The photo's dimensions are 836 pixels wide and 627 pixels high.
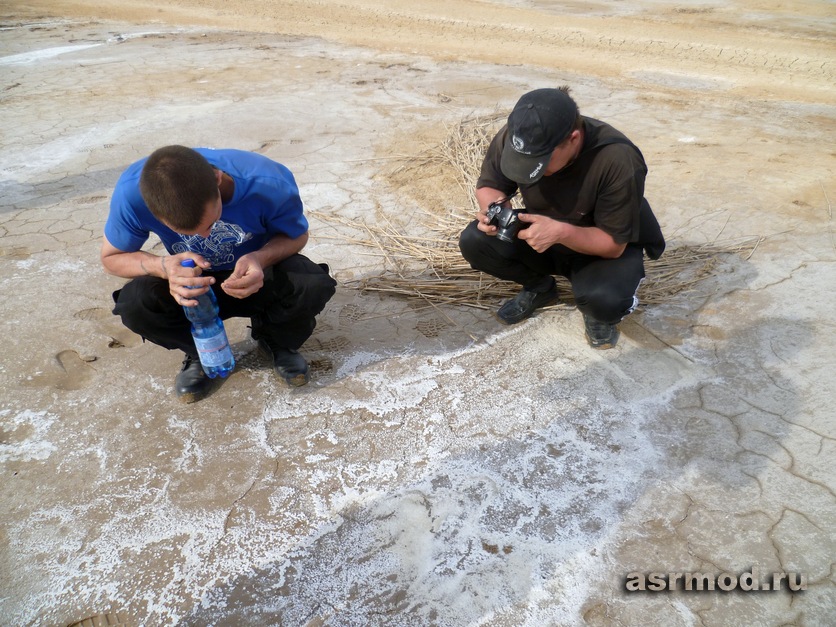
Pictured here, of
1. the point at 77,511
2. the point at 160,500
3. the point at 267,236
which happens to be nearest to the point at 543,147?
the point at 267,236

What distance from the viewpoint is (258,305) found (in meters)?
2.60

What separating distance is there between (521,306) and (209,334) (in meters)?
1.55

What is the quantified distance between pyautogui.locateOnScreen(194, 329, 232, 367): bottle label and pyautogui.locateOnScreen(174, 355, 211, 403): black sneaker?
0.20 m

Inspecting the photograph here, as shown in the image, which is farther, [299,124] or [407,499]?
[299,124]

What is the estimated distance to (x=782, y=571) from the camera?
184cm

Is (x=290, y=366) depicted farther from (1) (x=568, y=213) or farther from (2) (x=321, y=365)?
(1) (x=568, y=213)

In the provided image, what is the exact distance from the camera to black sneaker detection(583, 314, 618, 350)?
279cm

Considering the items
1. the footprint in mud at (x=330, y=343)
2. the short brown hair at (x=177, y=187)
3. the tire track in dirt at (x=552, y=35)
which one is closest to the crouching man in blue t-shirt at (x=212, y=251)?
the short brown hair at (x=177, y=187)

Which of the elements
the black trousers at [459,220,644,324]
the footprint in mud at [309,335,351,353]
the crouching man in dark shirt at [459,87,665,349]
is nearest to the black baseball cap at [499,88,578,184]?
the crouching man in dark shirt at [459,87,665,349]

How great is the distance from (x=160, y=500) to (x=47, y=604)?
448 mm

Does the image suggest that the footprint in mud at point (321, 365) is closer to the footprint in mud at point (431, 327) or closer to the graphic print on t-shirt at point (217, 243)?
the footprint in mud at point (431, 327)

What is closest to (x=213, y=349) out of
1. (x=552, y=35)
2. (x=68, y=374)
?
(x=68, y=374)

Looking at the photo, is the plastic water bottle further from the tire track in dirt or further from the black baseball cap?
the tire track in dirt

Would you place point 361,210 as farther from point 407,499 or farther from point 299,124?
point 407,499
